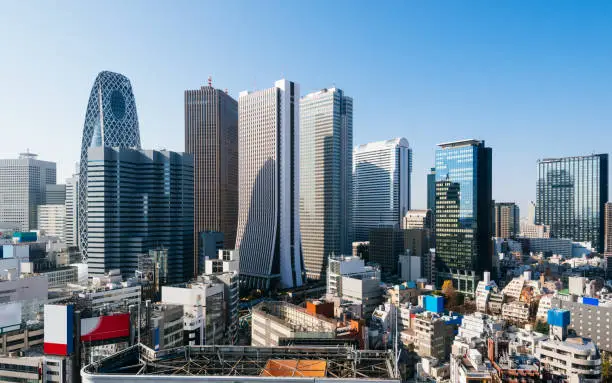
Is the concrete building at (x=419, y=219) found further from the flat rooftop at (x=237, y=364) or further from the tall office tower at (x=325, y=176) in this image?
the flat rooftop at (x=237, y=364)

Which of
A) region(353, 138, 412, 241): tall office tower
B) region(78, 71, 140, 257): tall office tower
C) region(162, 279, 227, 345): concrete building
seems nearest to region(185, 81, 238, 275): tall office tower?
region(78, 71, 140, 257): tall office tower

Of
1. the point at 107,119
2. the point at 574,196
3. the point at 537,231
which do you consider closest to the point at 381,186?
the point at 537,231

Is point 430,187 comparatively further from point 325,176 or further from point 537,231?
point 325,176

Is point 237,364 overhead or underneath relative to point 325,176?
underneath

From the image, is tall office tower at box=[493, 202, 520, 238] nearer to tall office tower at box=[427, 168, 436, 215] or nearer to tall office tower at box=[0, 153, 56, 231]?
tall office tower at box=[427, 168, 436, 215]

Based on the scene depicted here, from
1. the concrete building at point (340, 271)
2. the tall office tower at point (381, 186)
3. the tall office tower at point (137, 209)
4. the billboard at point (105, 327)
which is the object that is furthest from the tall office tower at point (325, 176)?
the billboard at point (105, 327)

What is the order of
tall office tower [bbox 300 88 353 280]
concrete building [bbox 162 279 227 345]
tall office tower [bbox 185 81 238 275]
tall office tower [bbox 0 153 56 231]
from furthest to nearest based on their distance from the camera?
tall office tower [bbox 0 153 56 231] → tall office tower [bbox 185 81 238 275] → tall office tower [bbox 300 88 353 280] → concrete building [bbox 162 279 227 345]
